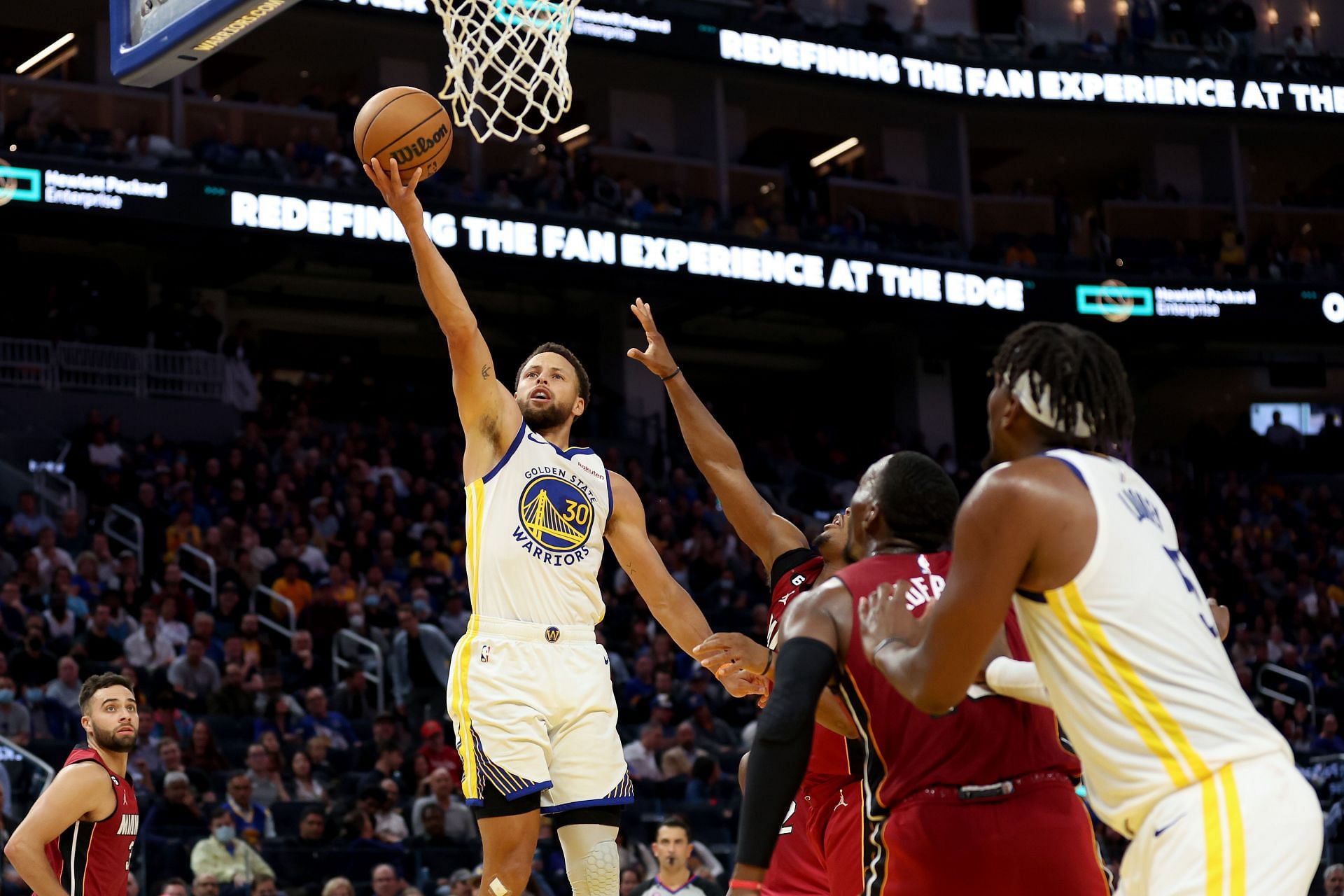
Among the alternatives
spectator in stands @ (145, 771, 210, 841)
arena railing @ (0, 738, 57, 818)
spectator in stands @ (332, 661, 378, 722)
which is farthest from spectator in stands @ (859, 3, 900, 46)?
arena railing @ (0, 738, 57, 818)

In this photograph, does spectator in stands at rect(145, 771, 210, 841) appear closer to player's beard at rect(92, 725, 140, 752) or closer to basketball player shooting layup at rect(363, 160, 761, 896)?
player's beard at rect(92, 725, 140, 752)

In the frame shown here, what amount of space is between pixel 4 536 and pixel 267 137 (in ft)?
27.5

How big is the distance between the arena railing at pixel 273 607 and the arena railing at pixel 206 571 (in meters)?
0.38

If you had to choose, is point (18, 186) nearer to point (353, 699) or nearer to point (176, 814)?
point (353, 699)

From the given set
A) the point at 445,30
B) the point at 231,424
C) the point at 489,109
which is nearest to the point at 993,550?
the point at 445,30

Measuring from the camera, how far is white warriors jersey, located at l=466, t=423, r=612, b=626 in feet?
19.2

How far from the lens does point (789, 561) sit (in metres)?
5.73

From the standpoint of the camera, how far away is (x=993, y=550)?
10.8 feet

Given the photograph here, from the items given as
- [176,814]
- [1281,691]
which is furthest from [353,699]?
[1281,691]

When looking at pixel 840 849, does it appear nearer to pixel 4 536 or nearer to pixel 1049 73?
pixel 4 536

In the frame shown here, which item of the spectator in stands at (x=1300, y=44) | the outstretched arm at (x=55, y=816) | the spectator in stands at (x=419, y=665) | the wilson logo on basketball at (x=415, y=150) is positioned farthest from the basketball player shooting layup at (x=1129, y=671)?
the spectator in stands at (x=1300, y=44)

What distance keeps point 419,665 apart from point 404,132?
9.70 metres

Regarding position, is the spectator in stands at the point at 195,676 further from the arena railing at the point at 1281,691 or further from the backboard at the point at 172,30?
the arena railing at the point at 1281,691

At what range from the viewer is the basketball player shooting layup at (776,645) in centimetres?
448
